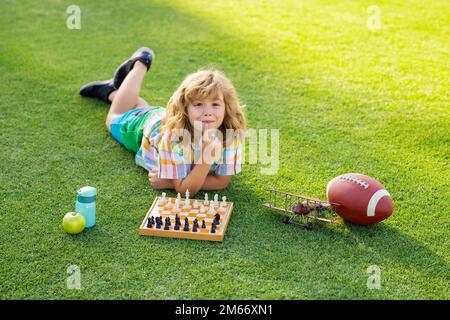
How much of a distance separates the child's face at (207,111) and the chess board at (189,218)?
0.41 meters

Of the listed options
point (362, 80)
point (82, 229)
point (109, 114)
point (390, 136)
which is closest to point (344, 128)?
point (390, 136)

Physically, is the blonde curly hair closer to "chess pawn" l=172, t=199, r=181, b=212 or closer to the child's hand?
the child's hand

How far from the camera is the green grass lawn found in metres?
2.75

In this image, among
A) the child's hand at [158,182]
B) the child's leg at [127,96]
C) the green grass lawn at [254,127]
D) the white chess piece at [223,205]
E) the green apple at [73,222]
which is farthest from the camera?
the child's leg at [127,96]

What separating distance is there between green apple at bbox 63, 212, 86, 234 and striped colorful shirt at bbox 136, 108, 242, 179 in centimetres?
53

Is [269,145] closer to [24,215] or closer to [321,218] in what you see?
[321,218]

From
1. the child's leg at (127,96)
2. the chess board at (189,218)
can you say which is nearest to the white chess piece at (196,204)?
the chess board at (189,218)

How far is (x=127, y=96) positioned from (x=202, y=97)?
3.44 feet

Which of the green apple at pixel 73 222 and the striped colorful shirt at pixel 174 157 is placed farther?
the striped colorful shirt at pixel 174 157

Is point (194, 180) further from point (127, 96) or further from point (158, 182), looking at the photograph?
point (127, 96)

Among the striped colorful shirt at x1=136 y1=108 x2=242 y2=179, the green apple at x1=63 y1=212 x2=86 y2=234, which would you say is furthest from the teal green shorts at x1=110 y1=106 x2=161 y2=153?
the green apple at x1=63 y1=212 x2=86 y2=234

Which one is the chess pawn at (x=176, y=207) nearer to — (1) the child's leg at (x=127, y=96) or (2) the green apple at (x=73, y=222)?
(2) the green apple at (x=73, y=222)

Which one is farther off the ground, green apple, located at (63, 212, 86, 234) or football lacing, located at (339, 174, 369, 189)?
football lacing, located at (339, 174, 369, 189)

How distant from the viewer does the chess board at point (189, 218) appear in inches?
117
